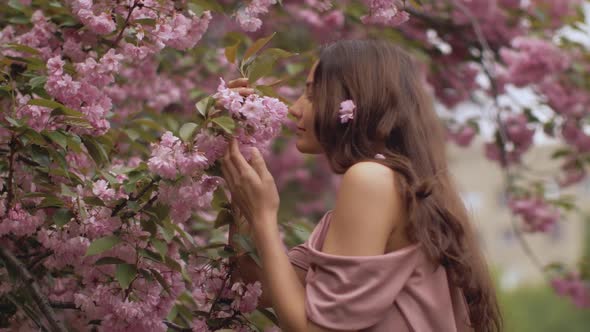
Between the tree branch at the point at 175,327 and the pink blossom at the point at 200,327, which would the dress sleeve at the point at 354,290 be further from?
the tree branch at the point at 175,327

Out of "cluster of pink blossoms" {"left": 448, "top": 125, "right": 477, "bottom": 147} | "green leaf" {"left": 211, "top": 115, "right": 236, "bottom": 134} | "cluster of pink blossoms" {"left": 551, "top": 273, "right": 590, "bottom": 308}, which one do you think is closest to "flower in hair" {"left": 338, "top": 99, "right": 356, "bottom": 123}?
"green leaf" {"left": 211, "top": 115, "right": 236, "bottom": 134}

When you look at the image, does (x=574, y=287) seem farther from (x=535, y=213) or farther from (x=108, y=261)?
(x=108, y=261)

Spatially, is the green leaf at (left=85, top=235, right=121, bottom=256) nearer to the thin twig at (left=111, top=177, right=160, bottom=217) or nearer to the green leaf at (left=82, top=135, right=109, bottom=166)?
the thin twig at (left=111, top=177, right=160, bottom=217)

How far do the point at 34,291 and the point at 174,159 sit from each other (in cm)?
55

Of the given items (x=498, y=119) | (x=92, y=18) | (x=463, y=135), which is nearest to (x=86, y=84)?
(x=92, y=18)

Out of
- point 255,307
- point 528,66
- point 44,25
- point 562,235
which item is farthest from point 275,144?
point 562,235

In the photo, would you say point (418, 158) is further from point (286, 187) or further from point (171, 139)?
point (286, 187)

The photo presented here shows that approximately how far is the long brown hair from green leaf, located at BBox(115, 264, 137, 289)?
1.65 feet

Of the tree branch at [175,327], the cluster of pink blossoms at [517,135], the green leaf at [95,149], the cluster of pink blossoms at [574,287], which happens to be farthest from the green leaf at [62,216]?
the cluster of pink blossoms at [574,287]

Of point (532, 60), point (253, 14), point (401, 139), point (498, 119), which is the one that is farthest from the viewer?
point (532, 60)

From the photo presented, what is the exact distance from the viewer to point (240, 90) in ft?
6.11

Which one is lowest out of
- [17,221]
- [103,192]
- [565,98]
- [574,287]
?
[574,287]

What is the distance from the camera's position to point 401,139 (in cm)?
199

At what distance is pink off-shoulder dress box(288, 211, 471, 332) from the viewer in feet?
5.85
